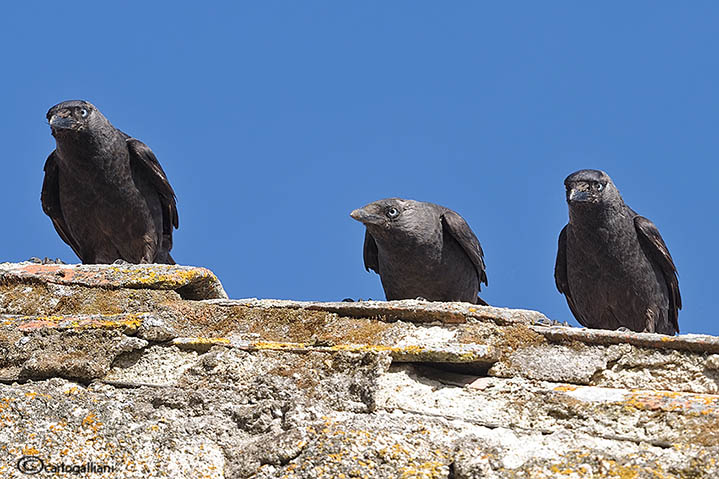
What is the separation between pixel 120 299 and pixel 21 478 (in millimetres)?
1243

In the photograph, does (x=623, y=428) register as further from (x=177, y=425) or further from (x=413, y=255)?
(x=413, y=255)

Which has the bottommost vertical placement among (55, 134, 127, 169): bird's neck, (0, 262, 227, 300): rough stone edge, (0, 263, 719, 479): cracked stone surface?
(0, 263, 719, 479): cracked stone surface

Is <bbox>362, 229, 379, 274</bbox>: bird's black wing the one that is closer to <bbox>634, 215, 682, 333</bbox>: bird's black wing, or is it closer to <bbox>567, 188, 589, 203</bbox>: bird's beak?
<bbox>567, 188, 589, 203</bbox>: bird's beak

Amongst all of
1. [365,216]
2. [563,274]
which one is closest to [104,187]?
[365,216]

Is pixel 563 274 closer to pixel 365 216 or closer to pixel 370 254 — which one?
pixel 370 254

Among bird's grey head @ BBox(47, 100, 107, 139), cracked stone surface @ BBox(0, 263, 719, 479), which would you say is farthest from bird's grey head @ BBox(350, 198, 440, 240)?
cracked stone surface @ BBox(0, 263, 719, 479)

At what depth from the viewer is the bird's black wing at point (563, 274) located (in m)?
8.86

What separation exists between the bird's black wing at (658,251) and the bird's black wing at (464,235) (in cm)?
145

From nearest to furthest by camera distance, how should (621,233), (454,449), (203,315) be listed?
Result: (454,449) → (203,315) → (621,233)

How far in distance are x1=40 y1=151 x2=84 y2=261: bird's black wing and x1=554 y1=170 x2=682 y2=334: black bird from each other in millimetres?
4670

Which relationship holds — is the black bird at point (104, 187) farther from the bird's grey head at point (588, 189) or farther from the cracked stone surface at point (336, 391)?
the cracked stone surface at point (336, 391)

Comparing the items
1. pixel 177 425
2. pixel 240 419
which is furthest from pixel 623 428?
pixel 177 425

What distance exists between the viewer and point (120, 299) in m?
4.46

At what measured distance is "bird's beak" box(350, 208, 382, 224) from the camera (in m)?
8.48
